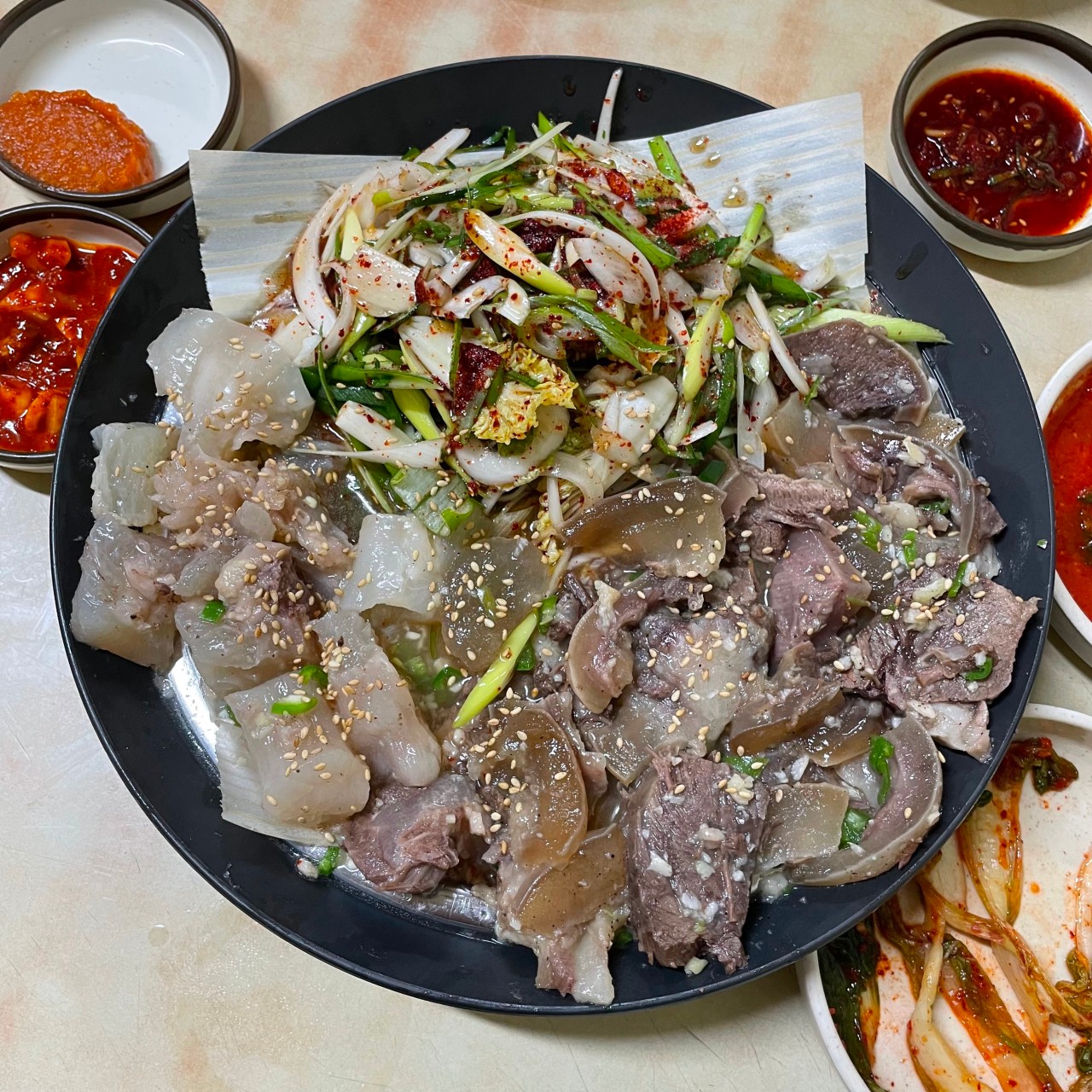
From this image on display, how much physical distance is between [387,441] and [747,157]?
150 cm

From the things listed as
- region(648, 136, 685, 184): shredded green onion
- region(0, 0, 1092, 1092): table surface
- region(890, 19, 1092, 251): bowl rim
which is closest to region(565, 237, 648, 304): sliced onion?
region(648, 136, 685, 184): shredded green onion

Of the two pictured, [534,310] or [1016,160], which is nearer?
[534,310]

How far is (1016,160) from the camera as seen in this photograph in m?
3.01

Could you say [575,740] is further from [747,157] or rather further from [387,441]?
[747,157]

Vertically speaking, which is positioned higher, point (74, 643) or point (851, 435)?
point (851, 435)

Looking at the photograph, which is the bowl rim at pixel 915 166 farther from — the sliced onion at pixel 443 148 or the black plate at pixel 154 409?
the sliced onion at pixel 443 148

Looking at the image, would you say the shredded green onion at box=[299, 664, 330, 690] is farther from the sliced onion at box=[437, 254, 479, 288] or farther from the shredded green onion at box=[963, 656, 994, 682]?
the shredded green onion at box=[963, 656, 994, 682]

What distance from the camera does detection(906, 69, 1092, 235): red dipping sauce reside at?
9.80 feet

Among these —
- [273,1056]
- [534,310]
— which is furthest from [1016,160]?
[273,1056]

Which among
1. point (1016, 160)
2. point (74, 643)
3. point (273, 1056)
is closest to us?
point (74, 643)

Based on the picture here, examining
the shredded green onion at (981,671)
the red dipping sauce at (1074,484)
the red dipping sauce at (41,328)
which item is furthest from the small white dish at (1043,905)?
the red dipping sauce at (41,328)

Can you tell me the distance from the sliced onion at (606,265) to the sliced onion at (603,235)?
2cm

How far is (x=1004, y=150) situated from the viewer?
3033 mm

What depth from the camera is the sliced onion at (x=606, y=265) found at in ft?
7.86
